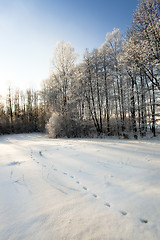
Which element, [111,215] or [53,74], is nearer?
[111,215]

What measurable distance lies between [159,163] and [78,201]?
114 inches

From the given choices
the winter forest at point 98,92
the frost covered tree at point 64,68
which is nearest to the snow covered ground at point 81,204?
the winter forest at point 98,92

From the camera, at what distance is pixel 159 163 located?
3371 mm

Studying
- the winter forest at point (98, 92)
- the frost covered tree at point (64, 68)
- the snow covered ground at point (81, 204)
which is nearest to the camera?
the snow covered ground at point (81, 204)

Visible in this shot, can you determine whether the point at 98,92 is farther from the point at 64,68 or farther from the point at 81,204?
the point at 81,204

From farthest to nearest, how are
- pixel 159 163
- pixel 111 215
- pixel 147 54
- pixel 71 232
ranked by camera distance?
pixel 147 54 → pixel 159 163 → pixel 111 215 → pixel 71 232

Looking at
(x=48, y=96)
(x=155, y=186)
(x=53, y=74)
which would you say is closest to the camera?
(x=155, y=186)

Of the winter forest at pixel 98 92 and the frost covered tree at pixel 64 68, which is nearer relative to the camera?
the winter forest at pixel 98 92

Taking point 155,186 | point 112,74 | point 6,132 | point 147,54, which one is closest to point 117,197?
point 155,186

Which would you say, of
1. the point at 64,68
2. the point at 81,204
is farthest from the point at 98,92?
the point at 81,204

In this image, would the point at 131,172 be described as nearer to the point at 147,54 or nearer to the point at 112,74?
the point at 147,54

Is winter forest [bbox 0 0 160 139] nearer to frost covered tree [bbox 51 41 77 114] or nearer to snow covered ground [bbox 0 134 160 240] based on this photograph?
frost covered tree [bbox 51 41 77 114]

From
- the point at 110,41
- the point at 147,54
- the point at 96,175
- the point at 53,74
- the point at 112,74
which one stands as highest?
the point at 110,41

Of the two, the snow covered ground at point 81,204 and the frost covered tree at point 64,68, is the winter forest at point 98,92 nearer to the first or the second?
the frost covered tree at point 64,68
